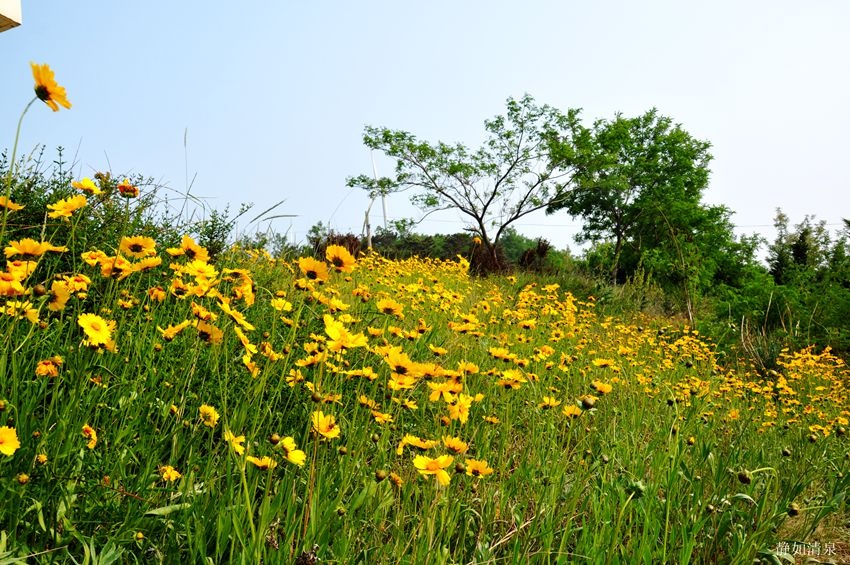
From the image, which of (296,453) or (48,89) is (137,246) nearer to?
(48,89)

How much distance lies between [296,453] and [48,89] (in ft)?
2.74

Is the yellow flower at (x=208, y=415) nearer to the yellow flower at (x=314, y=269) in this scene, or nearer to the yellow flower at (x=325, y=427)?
the yellow flower at (x=325, y=427)

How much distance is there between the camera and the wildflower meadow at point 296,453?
46.2 inches

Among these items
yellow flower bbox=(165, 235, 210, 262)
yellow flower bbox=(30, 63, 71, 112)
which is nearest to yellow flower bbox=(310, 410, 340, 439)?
yellow flower bbox=(165, 235, 210, 262)

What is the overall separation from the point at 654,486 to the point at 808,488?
127 centimetres

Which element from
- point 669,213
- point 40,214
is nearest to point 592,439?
point 40,214

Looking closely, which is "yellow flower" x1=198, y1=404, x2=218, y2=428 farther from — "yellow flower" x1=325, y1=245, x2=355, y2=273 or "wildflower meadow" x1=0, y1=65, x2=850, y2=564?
"yellow flower" x1=325, y1=245, x2=355, y2=273

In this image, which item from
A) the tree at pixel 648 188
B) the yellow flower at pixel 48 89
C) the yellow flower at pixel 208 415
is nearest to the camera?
the yellow flower at pixel 48 89

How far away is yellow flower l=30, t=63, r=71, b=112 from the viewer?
3.33ft

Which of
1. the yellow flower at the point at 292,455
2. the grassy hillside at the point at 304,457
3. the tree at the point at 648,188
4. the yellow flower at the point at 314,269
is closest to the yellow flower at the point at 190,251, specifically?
the grassy hillside at the point at 304,457

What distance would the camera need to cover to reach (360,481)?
1564 millimetres

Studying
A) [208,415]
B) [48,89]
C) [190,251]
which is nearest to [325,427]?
[208,415]

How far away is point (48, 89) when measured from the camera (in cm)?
102

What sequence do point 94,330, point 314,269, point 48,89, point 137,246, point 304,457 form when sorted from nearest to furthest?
1. point 48,89
2. point 94,330
3. point 304,457
4. point 314,269
5. point 137,246
